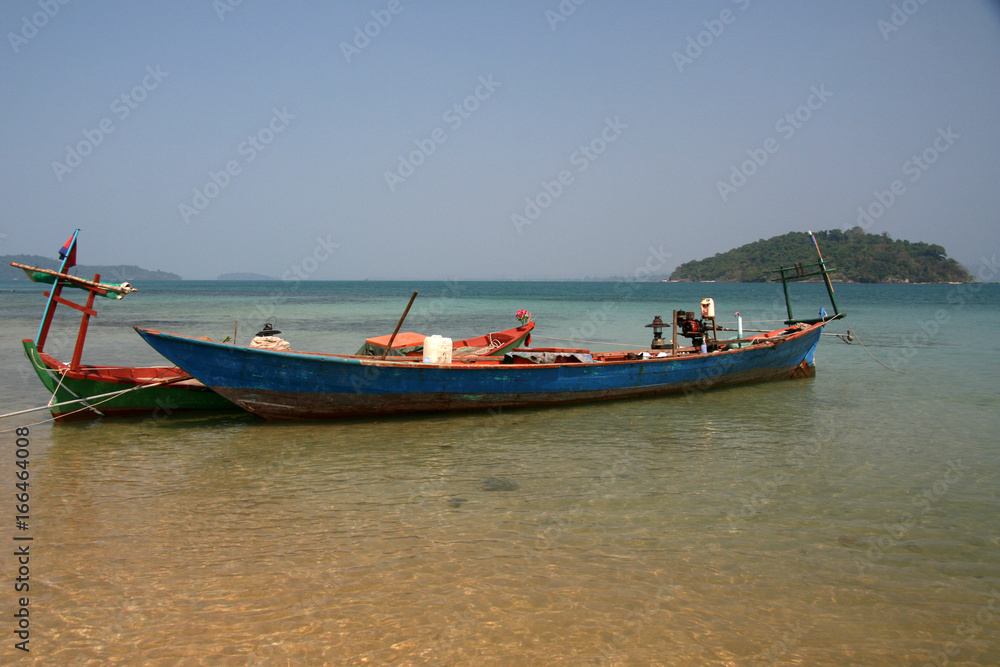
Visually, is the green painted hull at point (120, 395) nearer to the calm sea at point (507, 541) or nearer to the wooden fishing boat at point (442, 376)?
the calm sea at point (507, 541)

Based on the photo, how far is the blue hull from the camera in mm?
9469

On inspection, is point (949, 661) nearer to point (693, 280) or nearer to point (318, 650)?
point (318, 650)

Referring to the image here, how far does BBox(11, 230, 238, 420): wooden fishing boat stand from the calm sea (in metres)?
0.39

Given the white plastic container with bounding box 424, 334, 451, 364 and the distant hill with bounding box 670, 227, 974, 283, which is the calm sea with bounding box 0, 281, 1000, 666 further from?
the distant hill with bounding box 670, 227, 974, 283

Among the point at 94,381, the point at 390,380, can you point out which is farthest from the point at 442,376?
the point at 94,381

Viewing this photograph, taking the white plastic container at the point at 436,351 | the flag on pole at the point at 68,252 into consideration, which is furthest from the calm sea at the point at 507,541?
the flag on pole at the point at 68,252

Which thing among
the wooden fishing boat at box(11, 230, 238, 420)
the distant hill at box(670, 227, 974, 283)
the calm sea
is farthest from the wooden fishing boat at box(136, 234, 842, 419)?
the distant hill at box(670, 227, 974, 283)

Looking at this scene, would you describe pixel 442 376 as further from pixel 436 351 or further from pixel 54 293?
pixel 54 293

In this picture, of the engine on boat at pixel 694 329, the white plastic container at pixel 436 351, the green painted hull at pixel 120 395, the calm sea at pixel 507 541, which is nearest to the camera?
the calm sea at pixel 507 541

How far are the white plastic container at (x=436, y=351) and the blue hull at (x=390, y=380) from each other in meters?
0.36

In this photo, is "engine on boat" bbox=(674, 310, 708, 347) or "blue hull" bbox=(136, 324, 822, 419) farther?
"engine on boat" bbox=(674, 310, 708, 347)

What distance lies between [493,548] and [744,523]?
2647 millimetres

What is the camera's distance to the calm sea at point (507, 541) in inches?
169

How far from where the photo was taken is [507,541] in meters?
5.83
